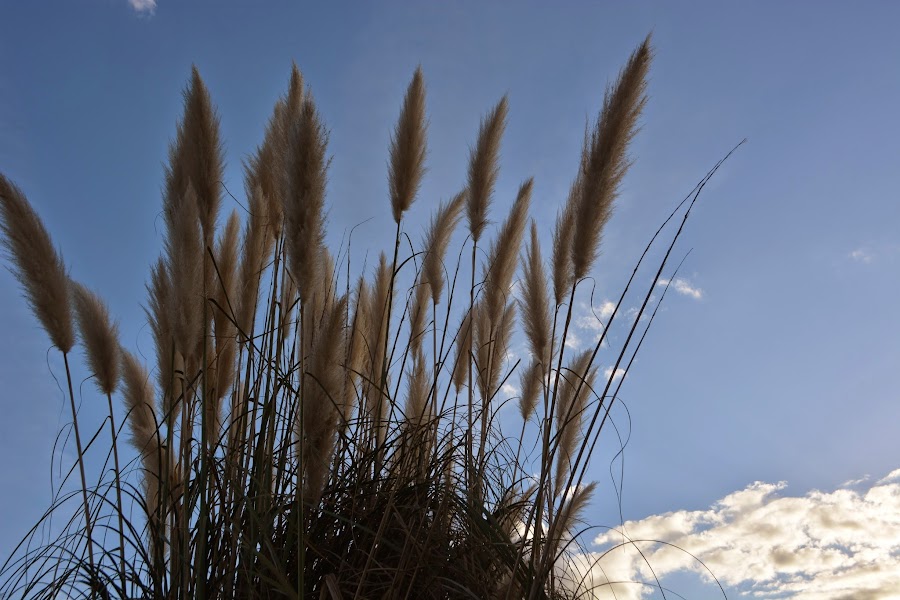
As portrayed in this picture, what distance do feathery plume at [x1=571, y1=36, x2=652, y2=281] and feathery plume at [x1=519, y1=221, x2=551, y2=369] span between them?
693 mm

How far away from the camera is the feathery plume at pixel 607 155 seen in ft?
7.03

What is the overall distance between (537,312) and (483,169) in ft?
2.36

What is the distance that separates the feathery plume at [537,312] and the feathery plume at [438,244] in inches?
19.5

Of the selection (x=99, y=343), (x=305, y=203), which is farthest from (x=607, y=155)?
(x=99, y=343)

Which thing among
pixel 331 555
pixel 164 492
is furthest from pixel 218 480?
pixel 331 555

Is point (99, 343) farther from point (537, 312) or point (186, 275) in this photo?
point (537, 312)

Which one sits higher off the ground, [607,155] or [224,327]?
[607,155]

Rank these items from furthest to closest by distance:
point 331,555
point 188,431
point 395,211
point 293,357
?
point 395,211 → point 293,357 → point 188,431 → point 331,555

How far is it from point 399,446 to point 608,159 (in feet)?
4.09

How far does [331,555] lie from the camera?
2174mm

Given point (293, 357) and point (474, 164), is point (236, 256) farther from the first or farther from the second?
point (474, 164)

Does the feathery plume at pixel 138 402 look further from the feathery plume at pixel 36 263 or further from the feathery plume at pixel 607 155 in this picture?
the feathery plume at pixel 607 155

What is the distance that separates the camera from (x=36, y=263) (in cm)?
256

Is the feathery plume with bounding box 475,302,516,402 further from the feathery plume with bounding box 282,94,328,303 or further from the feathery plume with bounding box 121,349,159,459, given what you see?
the feathery plume with bounding box 121,349,159,459
